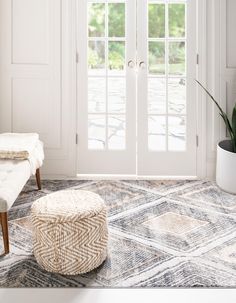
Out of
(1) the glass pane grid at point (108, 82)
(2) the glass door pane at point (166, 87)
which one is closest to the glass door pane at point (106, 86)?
(1) the glass pane grid at point (108, 82)

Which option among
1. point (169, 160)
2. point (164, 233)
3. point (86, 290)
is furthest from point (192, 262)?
point (169, 160)

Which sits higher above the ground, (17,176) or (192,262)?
(17,176)

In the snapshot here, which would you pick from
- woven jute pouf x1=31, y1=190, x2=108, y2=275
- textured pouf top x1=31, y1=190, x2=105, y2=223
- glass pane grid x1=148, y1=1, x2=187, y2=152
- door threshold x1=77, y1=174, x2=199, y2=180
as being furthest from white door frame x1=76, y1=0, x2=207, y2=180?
woven jute pouf x1=31, y1=190, x2=108, y2=275

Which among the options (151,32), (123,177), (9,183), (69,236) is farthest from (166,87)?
(69,236)

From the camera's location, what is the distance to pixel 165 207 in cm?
345

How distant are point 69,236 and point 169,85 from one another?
2252 mm

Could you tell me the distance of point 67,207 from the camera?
242 cm

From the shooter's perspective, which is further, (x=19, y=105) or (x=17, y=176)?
(x=19, y=105)

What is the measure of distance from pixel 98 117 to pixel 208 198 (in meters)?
1.25

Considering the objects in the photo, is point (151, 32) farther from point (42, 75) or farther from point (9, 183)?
point (9, 183)

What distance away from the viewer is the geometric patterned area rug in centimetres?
234

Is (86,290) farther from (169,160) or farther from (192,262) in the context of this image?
(169,160)

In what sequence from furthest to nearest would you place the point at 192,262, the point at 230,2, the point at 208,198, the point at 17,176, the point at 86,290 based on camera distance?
the point at 230,2, the point at 208,198, the point at 17,176, the point at 192,262, the point at 86,290

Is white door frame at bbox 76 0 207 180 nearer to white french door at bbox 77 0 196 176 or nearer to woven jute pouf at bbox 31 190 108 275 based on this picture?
white french door at bbox 77 0 196 176
